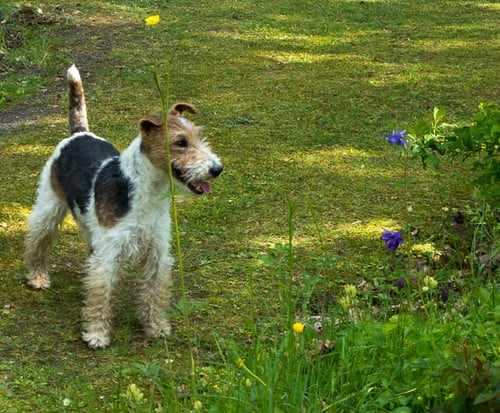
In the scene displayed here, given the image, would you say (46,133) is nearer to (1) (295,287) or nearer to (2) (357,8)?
(1) (295,287)

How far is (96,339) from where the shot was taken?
15.3 feet

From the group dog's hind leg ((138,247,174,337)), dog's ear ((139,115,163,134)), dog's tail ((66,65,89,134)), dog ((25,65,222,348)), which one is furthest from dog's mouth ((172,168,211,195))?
dog's tail ((66,65,89,134))

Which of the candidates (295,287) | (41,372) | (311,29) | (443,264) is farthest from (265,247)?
(311,29)

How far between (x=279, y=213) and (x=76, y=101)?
5.45 feet

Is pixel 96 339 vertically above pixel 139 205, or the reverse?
pixel 139 205

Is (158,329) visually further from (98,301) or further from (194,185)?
(194,185)

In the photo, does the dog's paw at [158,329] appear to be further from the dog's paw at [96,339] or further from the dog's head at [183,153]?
the dog's head at [183,153]

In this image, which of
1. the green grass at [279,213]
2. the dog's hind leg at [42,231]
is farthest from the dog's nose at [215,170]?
the dog's hind leg at [42,231]

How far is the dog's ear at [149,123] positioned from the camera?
449 cm

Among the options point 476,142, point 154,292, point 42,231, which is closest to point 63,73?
point 42,231

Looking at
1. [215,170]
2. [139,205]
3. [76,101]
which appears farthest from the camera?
[76,101]

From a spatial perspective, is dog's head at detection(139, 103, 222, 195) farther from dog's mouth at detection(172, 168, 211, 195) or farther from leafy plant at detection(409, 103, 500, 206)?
leafy plant at detection(409, 103, 500, 206)

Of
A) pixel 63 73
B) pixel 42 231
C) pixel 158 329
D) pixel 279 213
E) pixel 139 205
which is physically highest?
pixel 139 205

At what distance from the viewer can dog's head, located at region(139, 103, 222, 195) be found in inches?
175
